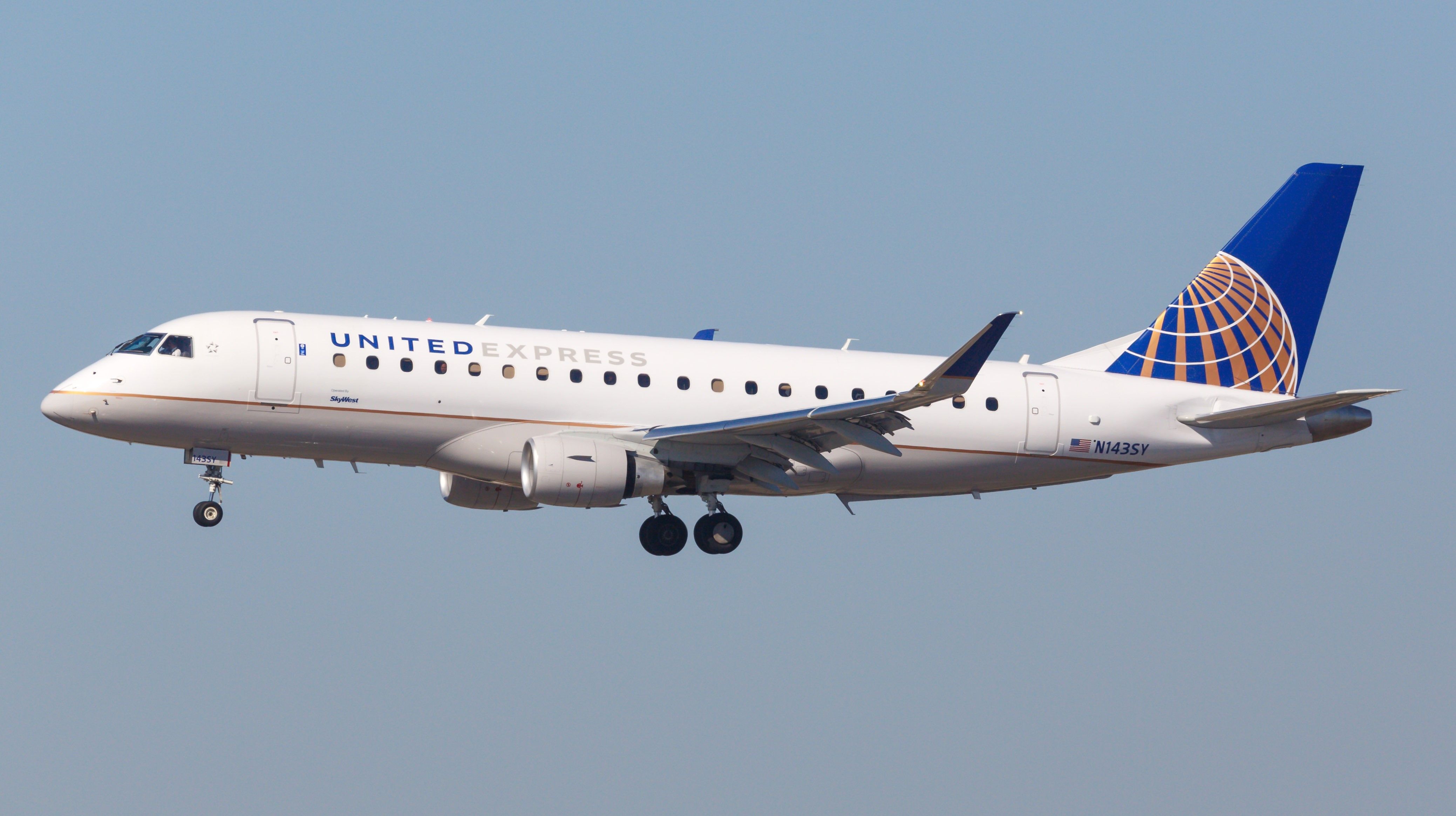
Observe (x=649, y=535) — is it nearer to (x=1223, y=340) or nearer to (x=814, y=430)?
(x=814, y=430)

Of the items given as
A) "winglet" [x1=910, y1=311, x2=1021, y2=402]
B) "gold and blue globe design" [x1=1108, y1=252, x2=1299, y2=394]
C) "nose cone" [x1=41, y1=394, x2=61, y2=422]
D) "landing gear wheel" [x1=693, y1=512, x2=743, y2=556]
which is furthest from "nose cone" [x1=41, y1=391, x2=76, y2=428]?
"gold and blue globe design" [x1=1108, y1=252, x2=1299, y2=394]

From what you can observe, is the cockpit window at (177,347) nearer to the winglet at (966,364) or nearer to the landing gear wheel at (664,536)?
the landing gear wheel at (664,536)

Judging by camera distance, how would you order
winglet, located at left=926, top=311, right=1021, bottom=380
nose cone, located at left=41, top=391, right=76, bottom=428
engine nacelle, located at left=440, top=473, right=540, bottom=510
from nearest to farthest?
winglet, located at left=926, top=311, right=1021, bottom=380
nose cone, located at left=41, top=391, right=76, bottom=428
engine nacelle, located at left=440, top=473, right=540, bottom=510

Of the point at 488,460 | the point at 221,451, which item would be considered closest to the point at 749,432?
the point at 488,460

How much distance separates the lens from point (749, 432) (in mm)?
34375

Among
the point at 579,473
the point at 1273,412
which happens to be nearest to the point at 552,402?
the point at 579,473

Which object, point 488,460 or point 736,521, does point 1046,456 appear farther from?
point 488,460

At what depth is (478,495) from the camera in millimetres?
38750

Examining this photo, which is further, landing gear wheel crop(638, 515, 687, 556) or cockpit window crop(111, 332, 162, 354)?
landing gear wheel crop(638, 515, 687, 556)

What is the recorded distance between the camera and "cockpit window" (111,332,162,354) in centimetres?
3434

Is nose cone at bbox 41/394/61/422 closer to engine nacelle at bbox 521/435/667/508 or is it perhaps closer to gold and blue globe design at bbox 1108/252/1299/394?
engine nacelle at bbox 521/435/667/508

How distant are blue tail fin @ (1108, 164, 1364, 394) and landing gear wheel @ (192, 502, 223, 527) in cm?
2019

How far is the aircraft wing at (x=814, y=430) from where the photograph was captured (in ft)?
100

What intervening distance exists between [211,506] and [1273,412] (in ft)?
73.0
